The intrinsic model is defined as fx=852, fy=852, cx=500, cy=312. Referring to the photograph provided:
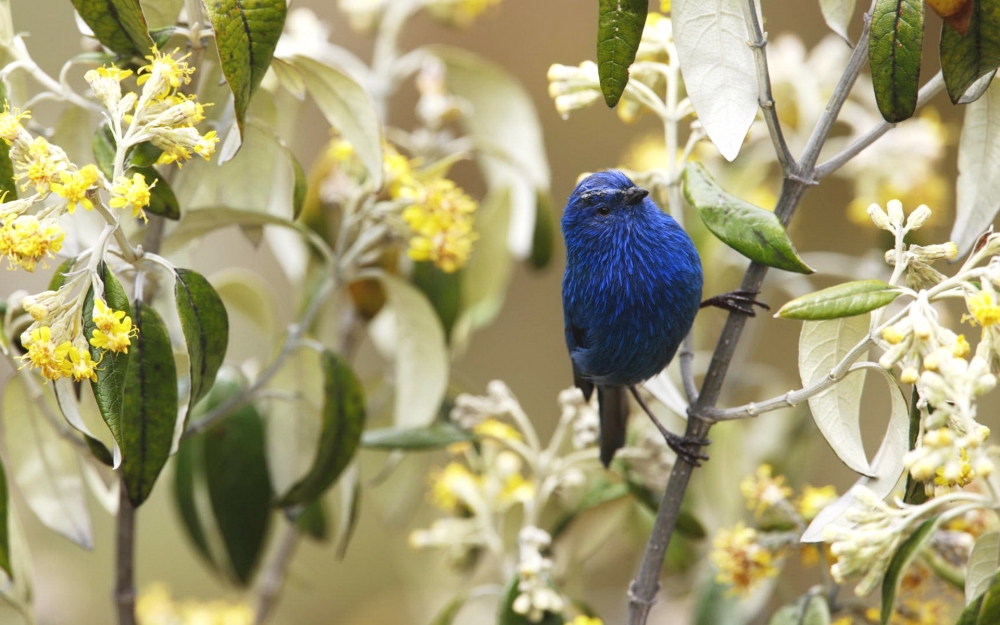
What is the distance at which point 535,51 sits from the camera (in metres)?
3.69

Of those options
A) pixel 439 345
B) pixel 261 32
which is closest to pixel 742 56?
pixel 261 32

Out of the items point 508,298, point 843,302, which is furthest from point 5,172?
point 508,298

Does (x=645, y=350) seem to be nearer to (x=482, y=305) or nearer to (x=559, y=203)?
(x=482, y=305)

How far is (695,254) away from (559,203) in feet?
7.47

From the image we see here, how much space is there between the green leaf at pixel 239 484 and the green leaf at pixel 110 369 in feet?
2.15

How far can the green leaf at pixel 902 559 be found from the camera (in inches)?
39.4

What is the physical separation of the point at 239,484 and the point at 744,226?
3.90ft

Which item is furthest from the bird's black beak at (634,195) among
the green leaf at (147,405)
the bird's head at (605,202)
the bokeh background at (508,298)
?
the bokeh background at (508,298)

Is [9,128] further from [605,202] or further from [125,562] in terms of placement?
[605,202]

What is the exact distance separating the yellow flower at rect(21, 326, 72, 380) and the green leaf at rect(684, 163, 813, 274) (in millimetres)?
824

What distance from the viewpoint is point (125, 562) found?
1.45 metres

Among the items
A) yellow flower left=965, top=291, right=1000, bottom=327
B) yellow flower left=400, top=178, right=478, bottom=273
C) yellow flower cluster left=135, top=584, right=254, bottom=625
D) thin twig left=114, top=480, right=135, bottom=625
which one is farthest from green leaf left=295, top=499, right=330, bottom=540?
yellow flower left=965, top=291, right=1000, bottom=327

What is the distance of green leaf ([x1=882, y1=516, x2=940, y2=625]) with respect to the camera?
1000 mm

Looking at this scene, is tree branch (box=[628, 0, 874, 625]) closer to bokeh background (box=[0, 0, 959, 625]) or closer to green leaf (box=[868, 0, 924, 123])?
green leaf (box=[868, 0, 924, 123])
